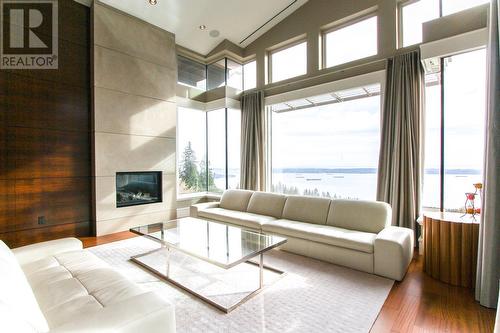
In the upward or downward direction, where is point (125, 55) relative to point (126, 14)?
downward

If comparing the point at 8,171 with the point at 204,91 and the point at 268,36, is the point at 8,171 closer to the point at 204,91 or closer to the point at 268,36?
the point at 204,91

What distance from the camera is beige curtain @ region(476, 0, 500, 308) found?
81.5 inches

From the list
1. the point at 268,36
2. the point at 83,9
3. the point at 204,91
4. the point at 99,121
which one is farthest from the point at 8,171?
the point at 268,36

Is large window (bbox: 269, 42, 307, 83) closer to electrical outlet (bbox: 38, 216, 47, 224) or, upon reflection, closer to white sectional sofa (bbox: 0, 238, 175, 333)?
white sectional sofa (bbox: 0, 238, 175, 333)

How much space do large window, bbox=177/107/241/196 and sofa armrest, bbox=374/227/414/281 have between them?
154 inches

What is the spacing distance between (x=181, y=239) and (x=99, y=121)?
2901 mm

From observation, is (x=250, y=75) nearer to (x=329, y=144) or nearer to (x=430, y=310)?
(x=329, y=144)

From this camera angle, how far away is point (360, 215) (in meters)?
3.30

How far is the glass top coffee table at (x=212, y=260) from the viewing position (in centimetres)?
224

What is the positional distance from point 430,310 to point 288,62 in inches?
193

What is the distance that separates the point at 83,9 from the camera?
429 centimetres

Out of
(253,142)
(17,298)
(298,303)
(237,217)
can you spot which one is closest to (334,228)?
(298,303)

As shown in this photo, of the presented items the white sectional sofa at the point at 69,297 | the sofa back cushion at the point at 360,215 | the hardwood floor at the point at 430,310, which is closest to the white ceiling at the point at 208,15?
the sofa back cushion at the point at 360,215

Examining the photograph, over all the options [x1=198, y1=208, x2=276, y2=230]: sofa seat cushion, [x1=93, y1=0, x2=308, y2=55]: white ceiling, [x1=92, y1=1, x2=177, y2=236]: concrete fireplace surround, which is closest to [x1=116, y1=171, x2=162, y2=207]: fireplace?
[x1=92, y1=1, x2=177, y2=236]: concrete fireplace surround
